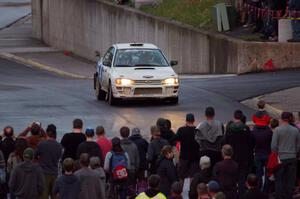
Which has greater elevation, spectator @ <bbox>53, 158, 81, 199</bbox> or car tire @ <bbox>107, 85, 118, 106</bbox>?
car tire @ <bbox>107, 85, 118, 106</bbox>

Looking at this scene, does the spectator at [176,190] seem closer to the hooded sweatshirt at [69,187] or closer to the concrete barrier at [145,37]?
the hooded sweatshirt at [69,187]

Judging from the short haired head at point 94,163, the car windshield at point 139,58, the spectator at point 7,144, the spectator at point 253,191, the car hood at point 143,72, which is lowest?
the spectator at point 253,191

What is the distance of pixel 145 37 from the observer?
43594 mm

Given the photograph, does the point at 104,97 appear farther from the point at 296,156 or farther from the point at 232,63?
the point at 296,156

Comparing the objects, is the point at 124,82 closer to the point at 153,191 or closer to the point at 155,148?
the point at 155,148

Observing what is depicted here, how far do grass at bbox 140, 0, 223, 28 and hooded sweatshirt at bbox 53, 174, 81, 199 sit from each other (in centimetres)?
2467

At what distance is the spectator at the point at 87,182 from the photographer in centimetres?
1562

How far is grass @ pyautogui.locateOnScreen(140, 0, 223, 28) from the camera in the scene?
40.6m

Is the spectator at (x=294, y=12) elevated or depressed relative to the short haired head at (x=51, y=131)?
elevated

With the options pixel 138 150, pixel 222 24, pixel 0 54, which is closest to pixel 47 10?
pixel 0 54

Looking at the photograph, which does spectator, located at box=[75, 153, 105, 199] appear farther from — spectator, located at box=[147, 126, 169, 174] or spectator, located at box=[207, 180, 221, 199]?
spectator, located at box=[207, 180, 221, 199]

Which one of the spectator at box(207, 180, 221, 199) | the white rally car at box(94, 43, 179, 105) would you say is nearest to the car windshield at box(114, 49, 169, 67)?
the white rally car at box(94, 43, 179, 105)

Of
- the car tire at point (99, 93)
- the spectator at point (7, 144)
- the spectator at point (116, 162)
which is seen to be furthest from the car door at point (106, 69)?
the spectator at point (116, 162)

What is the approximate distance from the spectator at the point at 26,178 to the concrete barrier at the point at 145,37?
1975 cm
